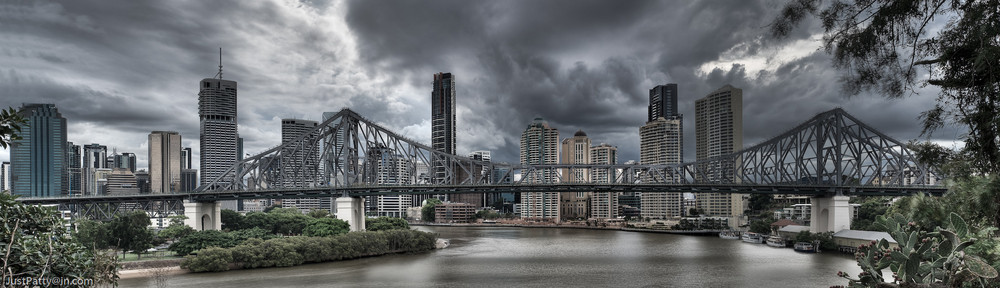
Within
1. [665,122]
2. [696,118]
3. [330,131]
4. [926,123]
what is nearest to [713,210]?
[665,122]

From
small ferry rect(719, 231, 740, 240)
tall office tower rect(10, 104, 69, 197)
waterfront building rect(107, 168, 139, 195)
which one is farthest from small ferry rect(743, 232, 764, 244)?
tall office tower rect(10, 104, 69, 197)

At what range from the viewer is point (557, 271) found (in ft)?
110

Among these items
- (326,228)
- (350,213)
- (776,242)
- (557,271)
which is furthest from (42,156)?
(776,242)

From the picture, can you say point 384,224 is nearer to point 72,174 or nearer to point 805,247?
point 805,247

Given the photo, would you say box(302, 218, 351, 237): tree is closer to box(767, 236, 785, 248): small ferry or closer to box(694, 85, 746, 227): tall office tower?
box(767, 236, 785, 248): small ferry

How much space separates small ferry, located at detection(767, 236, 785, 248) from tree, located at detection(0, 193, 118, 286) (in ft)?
176

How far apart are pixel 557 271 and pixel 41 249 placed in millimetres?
29159

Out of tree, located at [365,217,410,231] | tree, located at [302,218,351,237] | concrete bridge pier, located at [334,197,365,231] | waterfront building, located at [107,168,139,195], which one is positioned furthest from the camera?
waterfront building, located at [107,168,139,195]

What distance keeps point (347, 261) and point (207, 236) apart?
28.7ft

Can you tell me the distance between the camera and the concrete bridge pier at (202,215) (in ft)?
184

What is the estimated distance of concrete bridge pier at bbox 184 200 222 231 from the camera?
56062mm

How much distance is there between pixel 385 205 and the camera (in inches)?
6117

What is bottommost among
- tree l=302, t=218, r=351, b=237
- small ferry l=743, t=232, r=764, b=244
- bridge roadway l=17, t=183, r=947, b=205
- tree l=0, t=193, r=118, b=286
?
small ferry l=743, t=232, r=764, b=244

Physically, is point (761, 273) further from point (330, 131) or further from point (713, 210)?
point (713, 210)
